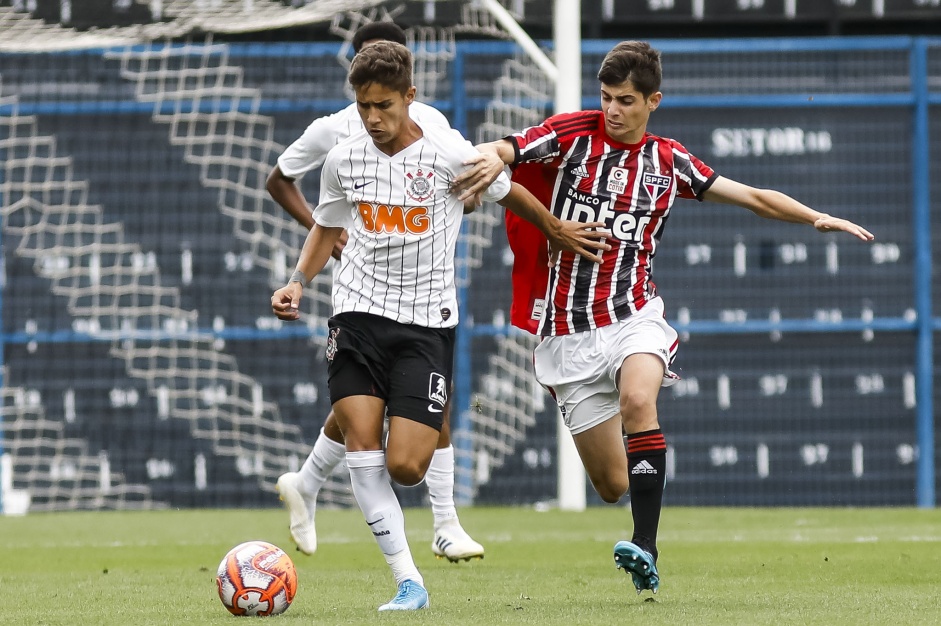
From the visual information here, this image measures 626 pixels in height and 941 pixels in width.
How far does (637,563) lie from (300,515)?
8.00 ft

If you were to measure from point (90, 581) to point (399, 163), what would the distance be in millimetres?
2289

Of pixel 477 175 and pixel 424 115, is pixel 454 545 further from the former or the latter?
pixel 477 175

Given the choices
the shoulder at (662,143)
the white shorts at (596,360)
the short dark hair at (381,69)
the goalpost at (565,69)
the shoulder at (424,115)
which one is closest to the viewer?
the short dark hair at (381,69)

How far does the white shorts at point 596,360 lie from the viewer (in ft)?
19.3

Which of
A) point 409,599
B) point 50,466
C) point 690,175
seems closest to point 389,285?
point 409,599

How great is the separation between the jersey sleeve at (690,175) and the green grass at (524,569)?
4.85ft

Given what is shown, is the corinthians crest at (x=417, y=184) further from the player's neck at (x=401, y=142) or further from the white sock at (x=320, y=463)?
the white sock at (x=320, y=463)

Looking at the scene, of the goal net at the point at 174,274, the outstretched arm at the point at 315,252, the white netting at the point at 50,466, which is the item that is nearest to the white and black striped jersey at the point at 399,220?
the outstretched arm at the point at 315,252

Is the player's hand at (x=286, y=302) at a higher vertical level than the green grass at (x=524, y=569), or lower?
higher

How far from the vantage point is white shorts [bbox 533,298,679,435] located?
231 inches

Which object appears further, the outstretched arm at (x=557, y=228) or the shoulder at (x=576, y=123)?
the shoulder at (x=576, y=123)

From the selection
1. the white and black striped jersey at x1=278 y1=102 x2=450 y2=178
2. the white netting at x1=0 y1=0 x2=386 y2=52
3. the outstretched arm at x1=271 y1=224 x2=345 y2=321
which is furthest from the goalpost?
the outstretched arm at x1=271 y1=224 x2=345 y2=321

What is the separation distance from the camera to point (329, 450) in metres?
7.11

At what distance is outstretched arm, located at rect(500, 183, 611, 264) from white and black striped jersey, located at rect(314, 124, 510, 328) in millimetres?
320
